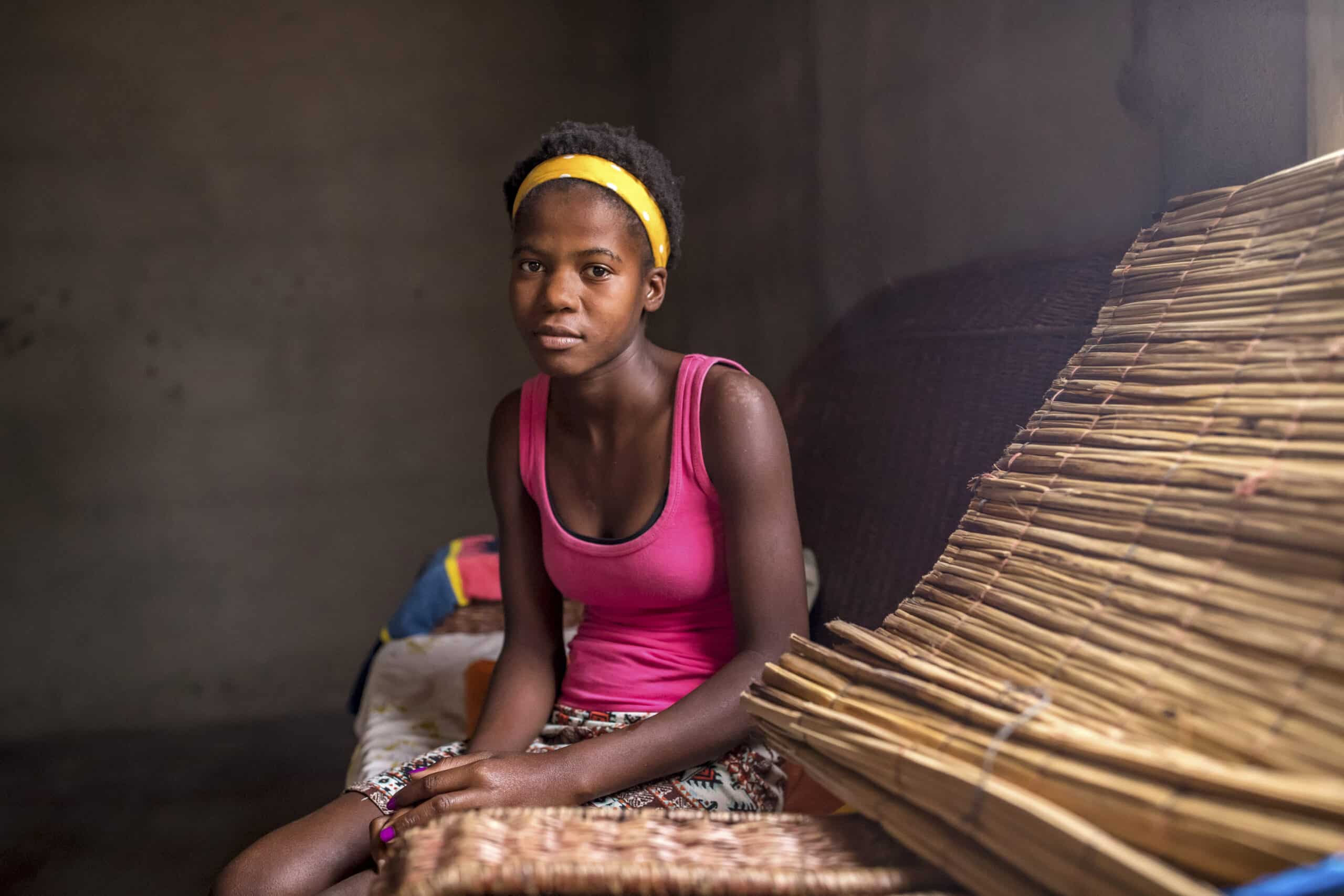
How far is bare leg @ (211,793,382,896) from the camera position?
1215mm

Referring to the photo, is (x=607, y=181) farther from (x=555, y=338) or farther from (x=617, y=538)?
(x=617, y=538)

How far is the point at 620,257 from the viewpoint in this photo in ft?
4.55

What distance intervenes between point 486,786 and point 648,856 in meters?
0.45

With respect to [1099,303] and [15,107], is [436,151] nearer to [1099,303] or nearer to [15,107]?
[15,107]

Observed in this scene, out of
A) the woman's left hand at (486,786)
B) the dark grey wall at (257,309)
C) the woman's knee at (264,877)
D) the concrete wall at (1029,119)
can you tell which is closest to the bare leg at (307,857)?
the woman's knee at (264,877)

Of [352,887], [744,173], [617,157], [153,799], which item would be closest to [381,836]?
[352,887]

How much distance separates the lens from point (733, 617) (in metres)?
1.43

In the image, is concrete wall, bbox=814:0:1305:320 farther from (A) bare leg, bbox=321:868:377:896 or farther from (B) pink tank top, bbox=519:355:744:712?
(A) bare leg, bbox=321:868:377:896

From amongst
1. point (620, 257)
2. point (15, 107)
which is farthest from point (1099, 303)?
point (15, 107)

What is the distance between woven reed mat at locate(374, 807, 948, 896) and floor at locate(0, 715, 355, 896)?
2297 millimetres

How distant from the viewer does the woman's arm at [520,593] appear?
157 centimetres

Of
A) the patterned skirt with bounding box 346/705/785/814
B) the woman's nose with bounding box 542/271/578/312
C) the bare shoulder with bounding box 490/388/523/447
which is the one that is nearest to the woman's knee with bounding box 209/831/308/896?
the patterned skirt with bounding box 346/705/785/814

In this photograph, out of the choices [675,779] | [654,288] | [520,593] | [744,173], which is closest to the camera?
[675,779]

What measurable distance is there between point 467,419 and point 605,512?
2.81 metres
